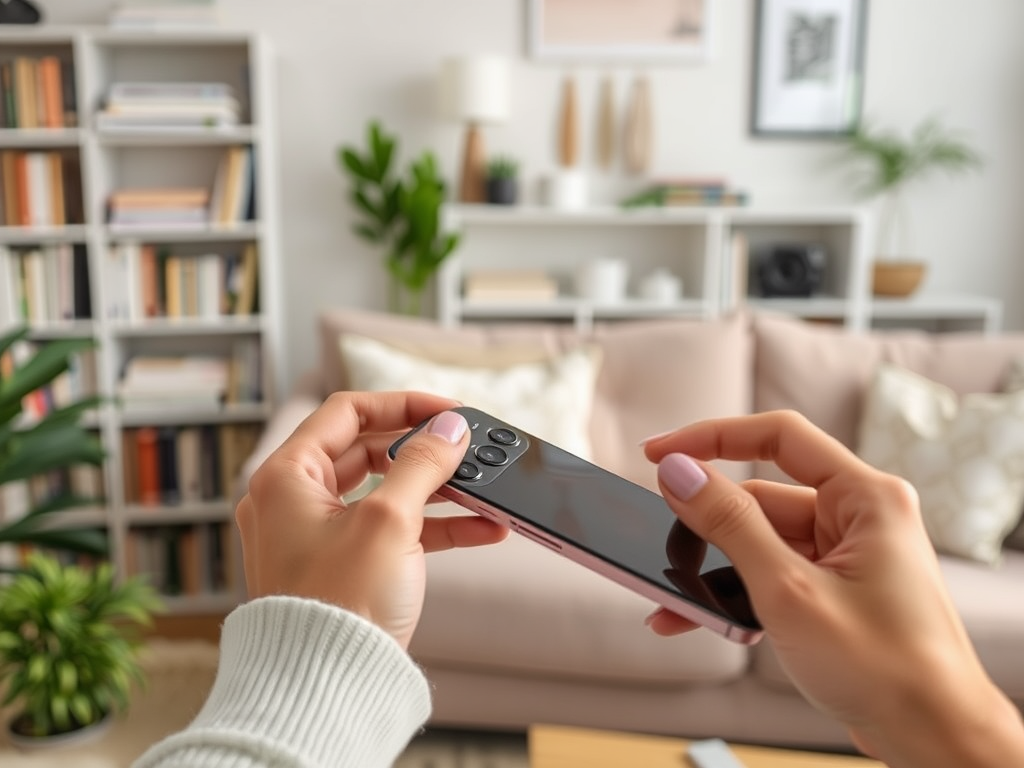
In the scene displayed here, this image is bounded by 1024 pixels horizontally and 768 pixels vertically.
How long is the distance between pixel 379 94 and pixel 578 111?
64 centimetres

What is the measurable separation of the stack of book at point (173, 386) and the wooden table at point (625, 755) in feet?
5.59

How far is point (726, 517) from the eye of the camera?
50 centimetres

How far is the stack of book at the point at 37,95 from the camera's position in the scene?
97.7 inches

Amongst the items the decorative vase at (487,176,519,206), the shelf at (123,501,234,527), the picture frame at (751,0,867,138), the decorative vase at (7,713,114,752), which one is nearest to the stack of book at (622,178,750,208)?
the picture frame at (751,0,867,138)

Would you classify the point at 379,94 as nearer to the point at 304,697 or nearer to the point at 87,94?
the point at 87,94

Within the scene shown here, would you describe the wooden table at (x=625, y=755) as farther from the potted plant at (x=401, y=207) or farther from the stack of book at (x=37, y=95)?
the stack of book at (x=37, y=95)

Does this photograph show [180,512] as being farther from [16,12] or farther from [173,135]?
[16,12]

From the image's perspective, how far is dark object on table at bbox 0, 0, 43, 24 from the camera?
8.18ft

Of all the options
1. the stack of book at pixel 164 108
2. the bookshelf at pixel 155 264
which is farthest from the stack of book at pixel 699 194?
the stack of book at pixel 164 108

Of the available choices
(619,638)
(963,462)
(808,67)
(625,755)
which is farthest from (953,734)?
(808,67)

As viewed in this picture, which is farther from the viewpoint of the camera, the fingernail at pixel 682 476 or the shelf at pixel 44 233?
the shelf at pixel 44 233

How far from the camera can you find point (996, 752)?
0.47 m

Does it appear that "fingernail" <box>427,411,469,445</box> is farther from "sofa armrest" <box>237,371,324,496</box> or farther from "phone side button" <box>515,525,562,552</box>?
"sofa armrest" <box>237,371,324,496</box>

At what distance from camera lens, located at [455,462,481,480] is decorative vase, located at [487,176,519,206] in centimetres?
224
